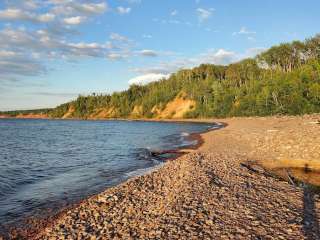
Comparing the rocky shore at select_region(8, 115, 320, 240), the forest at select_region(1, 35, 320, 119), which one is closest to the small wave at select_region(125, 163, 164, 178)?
the rocky shore at select_region(8, 115, 320, 240)

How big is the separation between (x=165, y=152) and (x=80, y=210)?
72.2ft

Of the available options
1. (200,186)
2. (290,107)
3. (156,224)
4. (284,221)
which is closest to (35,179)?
(200,186)

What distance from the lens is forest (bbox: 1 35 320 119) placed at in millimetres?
93881

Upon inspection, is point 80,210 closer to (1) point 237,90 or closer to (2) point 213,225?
(2) point 213,225

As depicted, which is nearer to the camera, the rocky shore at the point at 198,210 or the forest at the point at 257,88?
the rocky shore at the point at 198,210

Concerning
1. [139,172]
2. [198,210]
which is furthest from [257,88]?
[198,210]

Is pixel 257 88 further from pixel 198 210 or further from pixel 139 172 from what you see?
pixel 198 210

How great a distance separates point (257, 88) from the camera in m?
121

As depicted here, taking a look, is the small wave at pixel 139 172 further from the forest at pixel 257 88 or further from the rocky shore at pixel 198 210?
the forest at pixel 257 88

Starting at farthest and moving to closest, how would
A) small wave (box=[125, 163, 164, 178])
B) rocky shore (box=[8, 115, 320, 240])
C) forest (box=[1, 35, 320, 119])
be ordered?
forest (box=[1, 35, 320, 119]), small wave (box=[125, 163, 164, 178]), rocky shore (box=[8, 115, 320, 240])

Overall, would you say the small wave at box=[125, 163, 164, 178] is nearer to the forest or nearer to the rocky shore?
the rocky shore

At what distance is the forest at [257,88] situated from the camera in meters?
93.9

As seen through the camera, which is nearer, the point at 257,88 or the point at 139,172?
the point at 139,172

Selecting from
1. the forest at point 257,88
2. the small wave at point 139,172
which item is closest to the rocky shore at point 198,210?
the small wave at point 139,172
